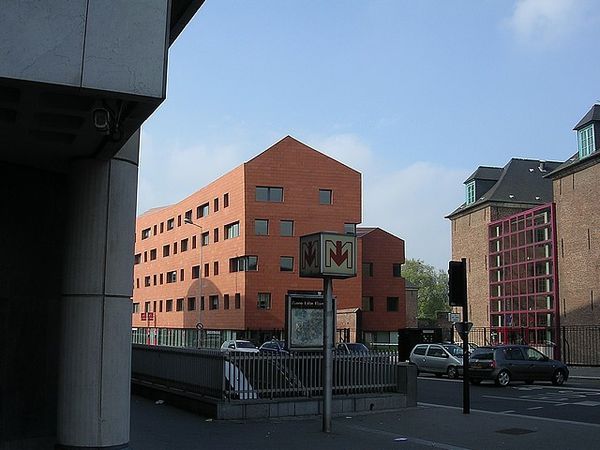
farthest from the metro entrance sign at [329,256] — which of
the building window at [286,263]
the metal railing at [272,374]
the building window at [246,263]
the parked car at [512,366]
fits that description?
the building window at [286,263]

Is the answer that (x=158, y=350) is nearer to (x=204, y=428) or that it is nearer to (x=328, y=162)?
(x=204, y=428)

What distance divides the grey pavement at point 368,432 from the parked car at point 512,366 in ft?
36.6

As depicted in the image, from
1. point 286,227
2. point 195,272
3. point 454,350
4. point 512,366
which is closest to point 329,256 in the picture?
point 512,366

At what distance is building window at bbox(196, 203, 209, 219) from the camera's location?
70.4 m

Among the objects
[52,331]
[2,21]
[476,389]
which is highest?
[2,21]

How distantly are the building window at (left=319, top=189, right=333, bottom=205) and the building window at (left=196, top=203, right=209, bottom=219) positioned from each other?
41.6 ft

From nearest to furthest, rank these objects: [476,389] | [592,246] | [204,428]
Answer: [204,428] < [476,389] < [592,246]

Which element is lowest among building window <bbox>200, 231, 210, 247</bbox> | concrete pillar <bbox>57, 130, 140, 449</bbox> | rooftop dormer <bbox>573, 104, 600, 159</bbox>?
concrete pillar <bbox>57, 130, 140, 449</bbox>

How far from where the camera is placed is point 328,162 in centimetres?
6334

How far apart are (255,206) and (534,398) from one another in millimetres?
41544

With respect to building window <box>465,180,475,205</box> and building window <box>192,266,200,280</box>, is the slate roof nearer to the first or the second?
building window <box>465,180,475,205</box>

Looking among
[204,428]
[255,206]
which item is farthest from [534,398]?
[255,206]

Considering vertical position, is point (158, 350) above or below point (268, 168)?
below

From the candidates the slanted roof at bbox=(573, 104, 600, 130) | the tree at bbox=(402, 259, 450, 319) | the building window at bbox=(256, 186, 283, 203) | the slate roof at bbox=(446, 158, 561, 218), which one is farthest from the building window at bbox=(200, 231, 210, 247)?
the tree at bbox=(402, 259, 450, 319)
